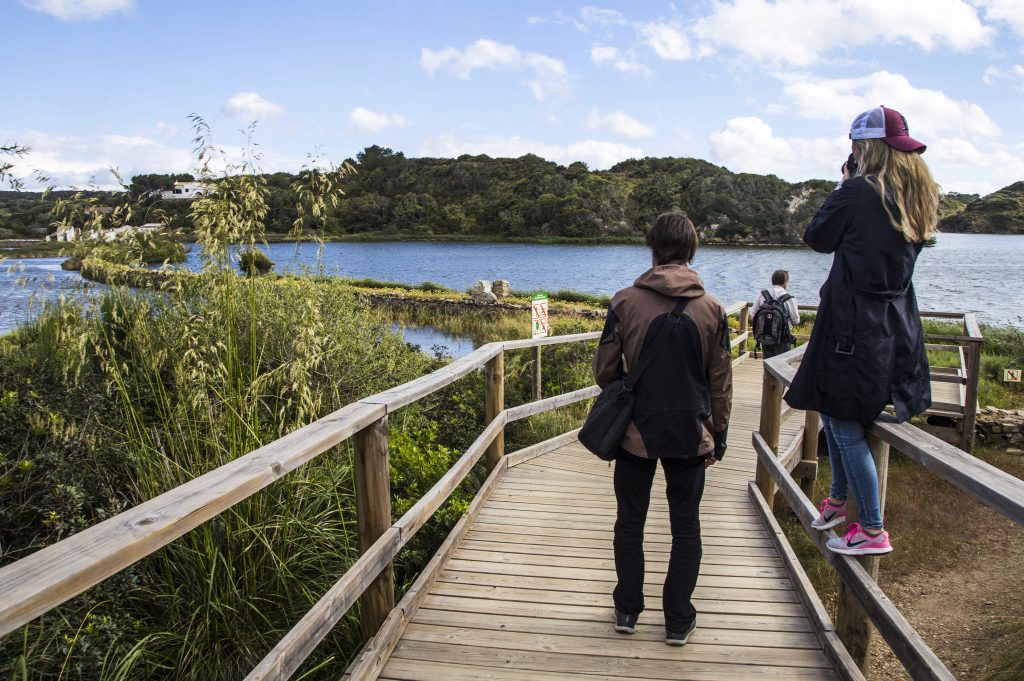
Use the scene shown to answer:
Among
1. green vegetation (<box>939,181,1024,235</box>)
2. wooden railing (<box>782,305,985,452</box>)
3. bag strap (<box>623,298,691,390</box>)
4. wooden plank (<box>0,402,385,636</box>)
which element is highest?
green vegetation (<box>939,181,1024,235</box>)

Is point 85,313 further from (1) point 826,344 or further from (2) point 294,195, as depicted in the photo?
(1) point 826,344

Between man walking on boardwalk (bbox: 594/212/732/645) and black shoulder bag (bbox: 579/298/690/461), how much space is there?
18mm

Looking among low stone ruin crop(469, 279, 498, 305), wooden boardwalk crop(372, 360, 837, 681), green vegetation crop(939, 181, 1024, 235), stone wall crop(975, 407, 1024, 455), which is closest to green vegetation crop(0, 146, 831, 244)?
green vegetation crop(939, 181, 1024, 235)

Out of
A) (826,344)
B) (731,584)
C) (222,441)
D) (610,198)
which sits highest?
(610,198)

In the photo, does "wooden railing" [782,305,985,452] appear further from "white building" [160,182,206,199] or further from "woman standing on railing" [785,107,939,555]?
"white building" [160,182,206,199]

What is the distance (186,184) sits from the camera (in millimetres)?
3916

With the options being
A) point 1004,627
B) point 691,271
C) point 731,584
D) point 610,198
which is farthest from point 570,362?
point 610,198

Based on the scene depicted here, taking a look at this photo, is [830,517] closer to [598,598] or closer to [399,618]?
[598,598]

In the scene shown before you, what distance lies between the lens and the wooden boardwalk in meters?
2.74

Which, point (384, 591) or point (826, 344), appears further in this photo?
point (384, 591)

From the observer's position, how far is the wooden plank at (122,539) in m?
1.08

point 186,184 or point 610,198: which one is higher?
point 610,198

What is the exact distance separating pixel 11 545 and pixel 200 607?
1.64 meters

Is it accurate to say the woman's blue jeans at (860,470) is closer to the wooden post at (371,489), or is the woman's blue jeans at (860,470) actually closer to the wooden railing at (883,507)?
the wooden railing at (883,507)
